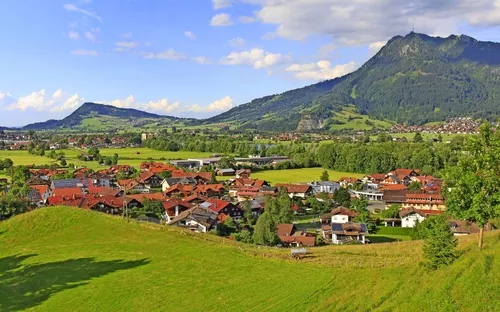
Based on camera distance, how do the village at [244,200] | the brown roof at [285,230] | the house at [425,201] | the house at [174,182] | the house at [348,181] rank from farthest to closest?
the house at [348,181], the house at [174,182], the house at [425,201], the village at [244,200], the brown roof at [285,230]

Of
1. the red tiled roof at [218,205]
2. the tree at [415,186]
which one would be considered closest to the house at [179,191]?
the red tiled roof at [218,205]

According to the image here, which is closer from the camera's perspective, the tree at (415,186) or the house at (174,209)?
the house at (174,209)

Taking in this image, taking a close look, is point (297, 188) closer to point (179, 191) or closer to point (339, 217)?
point (179, 191)

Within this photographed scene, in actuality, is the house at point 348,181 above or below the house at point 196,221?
below

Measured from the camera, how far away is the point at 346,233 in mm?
45594

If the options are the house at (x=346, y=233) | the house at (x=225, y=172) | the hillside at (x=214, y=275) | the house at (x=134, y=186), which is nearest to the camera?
the hillside at (x=214, y=275)

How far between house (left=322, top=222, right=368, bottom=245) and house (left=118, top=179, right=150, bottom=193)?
41.6 metres

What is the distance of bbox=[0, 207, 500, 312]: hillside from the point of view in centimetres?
1514

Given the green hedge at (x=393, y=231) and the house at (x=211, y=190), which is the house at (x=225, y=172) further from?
the green hedge at (x=393, y=231)

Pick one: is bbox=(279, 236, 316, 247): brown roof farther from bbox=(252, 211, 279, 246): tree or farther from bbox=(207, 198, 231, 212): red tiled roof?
bbox=(207, 198, 231, 212): red tiled roof

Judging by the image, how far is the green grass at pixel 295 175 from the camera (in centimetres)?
9197

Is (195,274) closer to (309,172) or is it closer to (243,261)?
(243,261)

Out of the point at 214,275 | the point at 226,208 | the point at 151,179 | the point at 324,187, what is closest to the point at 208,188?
the point at 151,179

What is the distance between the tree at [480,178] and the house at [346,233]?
88.6 feet
